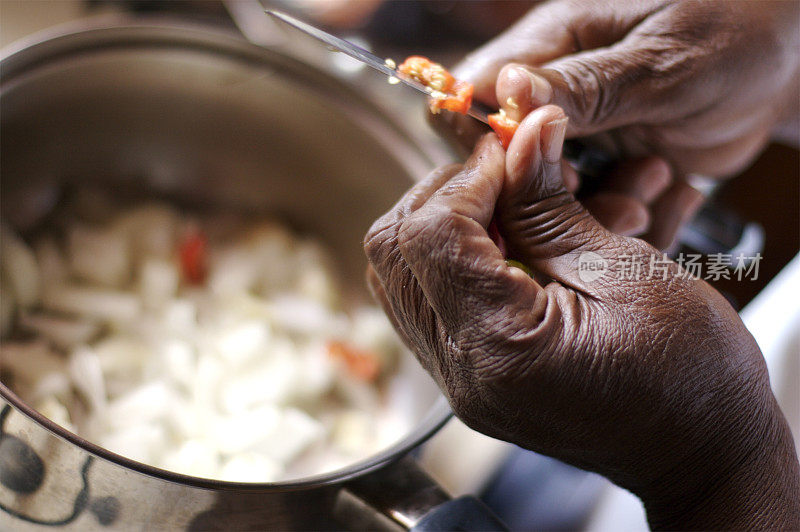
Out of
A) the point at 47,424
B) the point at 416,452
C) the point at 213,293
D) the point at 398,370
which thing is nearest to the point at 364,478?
the point at 416,452

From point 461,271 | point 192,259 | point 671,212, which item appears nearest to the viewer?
point 461,271

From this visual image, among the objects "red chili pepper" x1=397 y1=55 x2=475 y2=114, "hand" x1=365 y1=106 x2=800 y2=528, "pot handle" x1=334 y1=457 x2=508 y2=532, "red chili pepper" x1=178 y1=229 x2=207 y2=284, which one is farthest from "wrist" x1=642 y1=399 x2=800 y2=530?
"red chili pepper" x1=178 y1=229 x2=207 y2=284

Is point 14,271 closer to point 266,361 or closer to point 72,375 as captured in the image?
point 72,375

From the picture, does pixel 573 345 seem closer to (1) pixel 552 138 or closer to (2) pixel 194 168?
(1) pixel 552 138

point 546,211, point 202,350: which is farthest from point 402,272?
point 202,350

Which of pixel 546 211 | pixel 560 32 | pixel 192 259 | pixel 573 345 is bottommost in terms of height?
pixel 573 345
